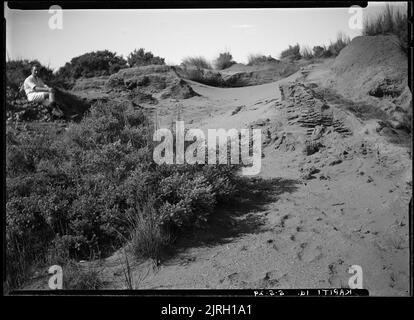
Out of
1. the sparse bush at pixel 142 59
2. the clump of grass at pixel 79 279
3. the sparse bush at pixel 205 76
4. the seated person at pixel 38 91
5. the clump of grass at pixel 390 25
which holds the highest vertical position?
the clump of grass at pixel 390 25

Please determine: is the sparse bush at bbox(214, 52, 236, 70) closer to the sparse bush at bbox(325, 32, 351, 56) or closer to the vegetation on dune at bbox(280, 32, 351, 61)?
the vegetation on dune at bbox(280, 32, 351, 61)

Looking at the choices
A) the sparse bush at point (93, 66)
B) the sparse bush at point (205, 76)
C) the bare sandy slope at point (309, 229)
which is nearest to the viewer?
the bare sandy slope at point (309, 229)

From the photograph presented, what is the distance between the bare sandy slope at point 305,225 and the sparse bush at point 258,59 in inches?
18.6

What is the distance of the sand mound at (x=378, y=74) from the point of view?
4562mm

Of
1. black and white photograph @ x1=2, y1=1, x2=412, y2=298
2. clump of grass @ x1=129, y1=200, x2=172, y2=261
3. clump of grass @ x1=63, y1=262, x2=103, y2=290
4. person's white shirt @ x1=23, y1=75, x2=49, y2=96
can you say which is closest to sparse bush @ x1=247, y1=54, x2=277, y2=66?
black and white photograph @ x1=2, y1=1, x2=412, y2=298

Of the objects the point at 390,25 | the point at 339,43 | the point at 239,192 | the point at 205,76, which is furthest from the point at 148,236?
the point at 390,25

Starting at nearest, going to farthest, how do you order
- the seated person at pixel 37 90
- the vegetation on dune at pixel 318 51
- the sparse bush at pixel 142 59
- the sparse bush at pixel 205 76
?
the vegetation on dune at pixel 318 51, the seated person at pixel 37 90, the sparse bush at pixel 142 59, the sparse bush at pixel 205 76

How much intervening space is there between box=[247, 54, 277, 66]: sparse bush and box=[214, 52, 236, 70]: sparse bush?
206mm

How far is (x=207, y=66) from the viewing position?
5.96 metres

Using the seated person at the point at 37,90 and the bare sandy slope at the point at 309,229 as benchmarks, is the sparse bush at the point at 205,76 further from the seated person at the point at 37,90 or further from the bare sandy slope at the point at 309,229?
the seated person at the point at 37,90

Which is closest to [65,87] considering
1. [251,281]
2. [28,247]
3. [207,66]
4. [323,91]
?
[207,66]

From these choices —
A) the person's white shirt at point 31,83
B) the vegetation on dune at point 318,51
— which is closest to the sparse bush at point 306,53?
the vegetation on dune at point 318,51
